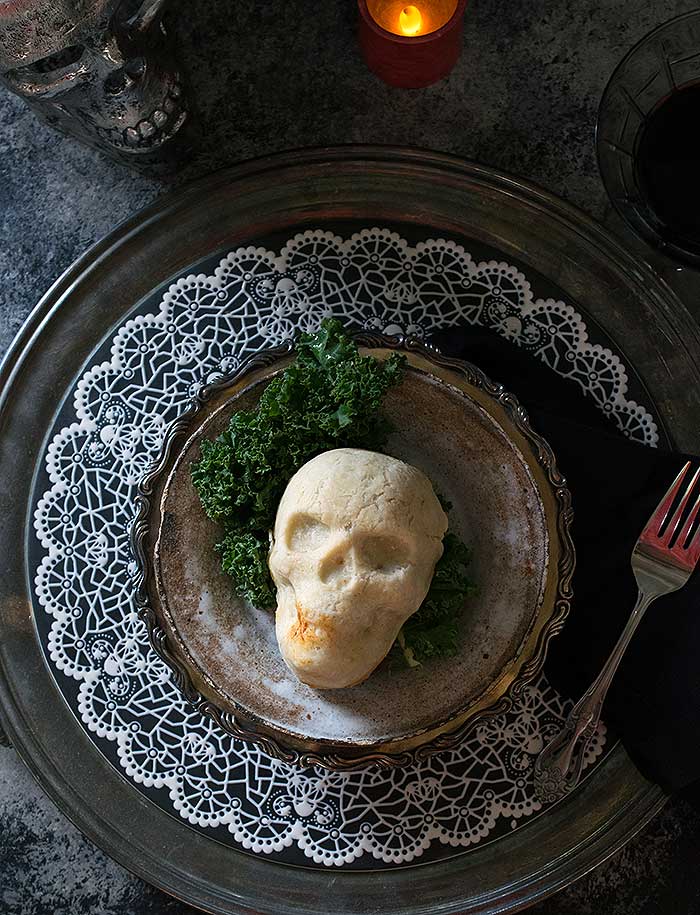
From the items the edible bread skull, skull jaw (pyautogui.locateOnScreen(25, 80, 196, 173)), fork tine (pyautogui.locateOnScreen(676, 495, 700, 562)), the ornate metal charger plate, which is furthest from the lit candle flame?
fork tine (pyautogui.locateOnScreen(676, 495, 700, 562))

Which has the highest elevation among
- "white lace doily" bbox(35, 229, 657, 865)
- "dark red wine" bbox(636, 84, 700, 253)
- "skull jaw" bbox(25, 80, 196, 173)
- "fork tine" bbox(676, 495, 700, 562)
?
"dark red wine" bbox(636, 84, 700, 253)

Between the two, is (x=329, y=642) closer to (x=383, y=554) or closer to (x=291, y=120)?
(x=383, y=554)

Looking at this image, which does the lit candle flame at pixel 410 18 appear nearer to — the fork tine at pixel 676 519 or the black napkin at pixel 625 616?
the black napkin at pixel 625 616

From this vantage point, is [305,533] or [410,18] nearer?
→ [305,533]

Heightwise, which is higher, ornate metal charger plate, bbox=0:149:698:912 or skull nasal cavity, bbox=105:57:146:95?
skull nasal cavity, bbox=105:57:146:95

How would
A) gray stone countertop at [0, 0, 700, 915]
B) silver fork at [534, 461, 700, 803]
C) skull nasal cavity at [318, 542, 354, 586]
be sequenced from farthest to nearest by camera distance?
gray stone countertop at [0, 0, 700, 915] → silver fork at [534, 461, 700, 803] → skull nasal cavity at [318, 542, 354, 586]

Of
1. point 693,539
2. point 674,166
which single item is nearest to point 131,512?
point 693,539

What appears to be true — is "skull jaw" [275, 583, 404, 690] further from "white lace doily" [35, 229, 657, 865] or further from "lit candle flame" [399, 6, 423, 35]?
"lit candle flame" [399, 6, 423, 35]

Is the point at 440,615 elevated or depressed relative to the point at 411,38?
depressed
